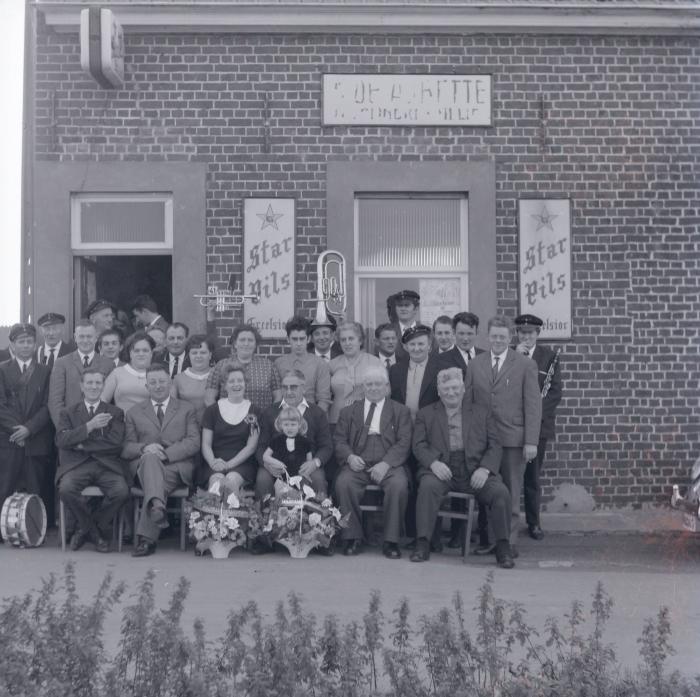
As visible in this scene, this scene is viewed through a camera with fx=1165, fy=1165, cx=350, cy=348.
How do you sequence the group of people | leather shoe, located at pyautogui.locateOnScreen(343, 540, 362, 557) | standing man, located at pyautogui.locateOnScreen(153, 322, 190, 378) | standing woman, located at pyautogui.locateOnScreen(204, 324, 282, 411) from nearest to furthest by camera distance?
leather shoe, located at pyautogui.locateOnScreen(343, 540, 362, 557)
the group of people
standing woman, located at pyautogui.locateOnScreen(204, 324, 282, 411)
standing man, located at pyautogui.locateOnScreen(153, 322, 190, 378)

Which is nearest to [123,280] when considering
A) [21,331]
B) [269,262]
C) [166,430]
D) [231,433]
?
[269,262]

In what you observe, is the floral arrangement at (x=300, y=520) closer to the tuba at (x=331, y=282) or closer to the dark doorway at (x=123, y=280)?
the tuba at (x=331, y=282)

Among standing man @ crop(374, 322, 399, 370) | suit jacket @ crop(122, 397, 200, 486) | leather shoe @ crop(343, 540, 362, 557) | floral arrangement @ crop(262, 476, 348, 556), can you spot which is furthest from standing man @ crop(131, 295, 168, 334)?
leather shoe @ crop(343, 540, 362, 557)

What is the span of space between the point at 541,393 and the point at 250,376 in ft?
8.94

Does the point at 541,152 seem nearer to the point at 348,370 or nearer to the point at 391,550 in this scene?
the point at 348,370

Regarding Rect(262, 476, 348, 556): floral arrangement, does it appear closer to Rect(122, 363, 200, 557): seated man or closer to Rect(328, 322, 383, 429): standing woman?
Rect(122, 363, 200, 557): seated man

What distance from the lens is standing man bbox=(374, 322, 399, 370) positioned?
35.1ft

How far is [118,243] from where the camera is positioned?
1178 cm

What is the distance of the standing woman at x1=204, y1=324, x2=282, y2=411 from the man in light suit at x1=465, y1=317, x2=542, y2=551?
174cm

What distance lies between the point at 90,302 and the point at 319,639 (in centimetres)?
741

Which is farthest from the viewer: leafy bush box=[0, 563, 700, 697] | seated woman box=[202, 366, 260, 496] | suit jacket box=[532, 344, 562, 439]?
suit jacket box=[532, 344, 562, 439]

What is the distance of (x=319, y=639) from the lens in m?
5.24

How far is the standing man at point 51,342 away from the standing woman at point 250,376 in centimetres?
160

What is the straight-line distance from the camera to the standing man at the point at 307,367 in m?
10.4
